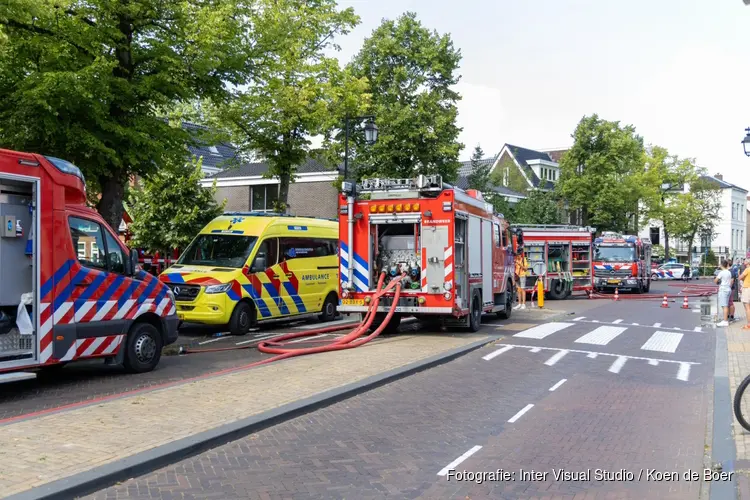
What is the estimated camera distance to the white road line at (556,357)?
1198 cm

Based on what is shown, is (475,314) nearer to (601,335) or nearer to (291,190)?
(601,335)

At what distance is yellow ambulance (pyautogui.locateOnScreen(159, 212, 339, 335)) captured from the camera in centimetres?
1488

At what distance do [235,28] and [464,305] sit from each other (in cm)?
774

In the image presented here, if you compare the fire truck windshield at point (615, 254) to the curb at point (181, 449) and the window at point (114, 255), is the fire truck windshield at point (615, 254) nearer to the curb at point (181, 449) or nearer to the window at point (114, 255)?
the curb at point (181, 449)

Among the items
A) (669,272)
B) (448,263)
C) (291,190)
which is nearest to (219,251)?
(448,263)

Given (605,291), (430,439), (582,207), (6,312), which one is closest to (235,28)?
(6,312)

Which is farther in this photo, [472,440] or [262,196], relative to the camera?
[262,196]

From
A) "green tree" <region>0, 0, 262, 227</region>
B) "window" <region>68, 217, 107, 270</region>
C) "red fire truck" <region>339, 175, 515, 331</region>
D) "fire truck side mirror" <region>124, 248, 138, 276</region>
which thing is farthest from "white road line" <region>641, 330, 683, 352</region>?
"green tree" <region>0, 0, 262, 227</region>

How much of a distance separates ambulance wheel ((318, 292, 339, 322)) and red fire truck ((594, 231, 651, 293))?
20.7 m

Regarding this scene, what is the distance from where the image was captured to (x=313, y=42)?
25.0 m

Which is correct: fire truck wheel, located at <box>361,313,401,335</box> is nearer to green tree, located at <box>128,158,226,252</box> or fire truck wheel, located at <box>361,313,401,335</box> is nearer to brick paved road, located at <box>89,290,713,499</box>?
brick paved road, located at <box>89,290,713,499</box>

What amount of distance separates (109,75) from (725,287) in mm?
15693

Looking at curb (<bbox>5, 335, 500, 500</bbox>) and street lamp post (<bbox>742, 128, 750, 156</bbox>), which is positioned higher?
street lamp post (<bbox>742, 128, 750, 156</bbox>)

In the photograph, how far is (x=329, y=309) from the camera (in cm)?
1902
